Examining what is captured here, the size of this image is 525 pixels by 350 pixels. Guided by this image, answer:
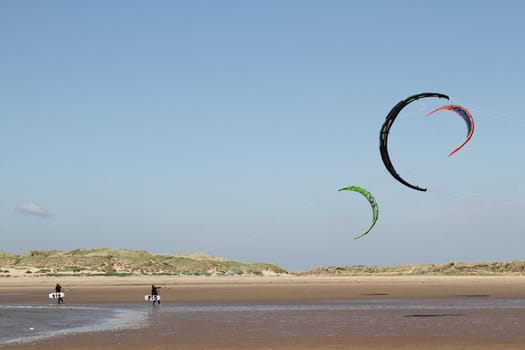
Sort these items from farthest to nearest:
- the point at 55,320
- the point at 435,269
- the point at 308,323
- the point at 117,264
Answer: the point at 117,264 → the point at 435,269 → the point at 55,320 → the point at 308,323

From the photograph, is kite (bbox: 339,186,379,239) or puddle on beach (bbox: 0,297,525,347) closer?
puddle on beach (bbox: 0,297,525,347)

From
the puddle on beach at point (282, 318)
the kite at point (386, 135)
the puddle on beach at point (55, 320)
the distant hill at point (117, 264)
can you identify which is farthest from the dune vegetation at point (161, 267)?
the kite at point (386, 135)

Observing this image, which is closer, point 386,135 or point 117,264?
point 386,135

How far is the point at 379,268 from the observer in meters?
95.4

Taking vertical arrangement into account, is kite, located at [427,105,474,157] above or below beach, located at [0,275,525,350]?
above

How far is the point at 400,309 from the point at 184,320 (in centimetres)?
971

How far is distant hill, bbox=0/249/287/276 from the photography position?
90375 mm

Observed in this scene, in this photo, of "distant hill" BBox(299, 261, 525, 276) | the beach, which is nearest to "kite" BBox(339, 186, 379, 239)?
the beach

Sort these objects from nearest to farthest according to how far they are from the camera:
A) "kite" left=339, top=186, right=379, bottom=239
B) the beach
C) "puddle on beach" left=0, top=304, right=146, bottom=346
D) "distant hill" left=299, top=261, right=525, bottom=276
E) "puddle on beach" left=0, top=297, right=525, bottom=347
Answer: the beach < "puddle on beach" left=0, top=297, right=525, bottom=347 < "puddle on beach" left=0, top=304, right=146, bottom=346 < "kite" left=339, top=186, right=379, bottom=239 < "distant hill" left=299, top=261, right=525, bottom=276

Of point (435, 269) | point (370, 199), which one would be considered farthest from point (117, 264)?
point (370, 199)

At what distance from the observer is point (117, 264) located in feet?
311

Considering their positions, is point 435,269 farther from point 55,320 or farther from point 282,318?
point 55,320

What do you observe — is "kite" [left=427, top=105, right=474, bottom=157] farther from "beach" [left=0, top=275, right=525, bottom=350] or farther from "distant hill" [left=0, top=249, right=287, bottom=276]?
"distant hill" [left=0, top=249, right=287, bottom=276]

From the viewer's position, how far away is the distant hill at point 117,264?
90.4 meters
